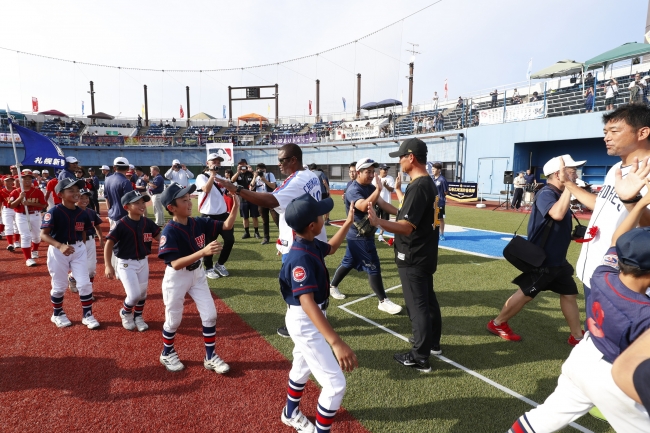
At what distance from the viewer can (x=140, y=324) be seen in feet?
15.3

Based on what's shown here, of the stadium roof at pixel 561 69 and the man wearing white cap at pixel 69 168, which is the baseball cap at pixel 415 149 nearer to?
the man wearing white cap at pixel 69 168

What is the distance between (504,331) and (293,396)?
3050 mm

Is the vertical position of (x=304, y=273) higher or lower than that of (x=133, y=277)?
higher

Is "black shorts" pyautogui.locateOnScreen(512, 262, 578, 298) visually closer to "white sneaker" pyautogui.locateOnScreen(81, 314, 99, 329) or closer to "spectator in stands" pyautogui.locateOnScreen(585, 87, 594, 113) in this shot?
"white sneaker" pyautogui.locateOnScreen(81, 314, 99, 329)

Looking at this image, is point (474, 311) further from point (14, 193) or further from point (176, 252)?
point (14, 193)

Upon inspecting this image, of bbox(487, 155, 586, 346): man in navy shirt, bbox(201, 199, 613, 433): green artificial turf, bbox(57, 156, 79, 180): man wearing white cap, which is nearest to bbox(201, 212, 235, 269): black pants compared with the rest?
bbox(201, 199, 613, 433): green artificial turf

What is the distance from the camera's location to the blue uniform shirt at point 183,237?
342 centimetres

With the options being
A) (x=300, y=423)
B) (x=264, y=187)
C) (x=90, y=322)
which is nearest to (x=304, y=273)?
(x=300, y=423)

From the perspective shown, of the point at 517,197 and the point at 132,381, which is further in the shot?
the point at 517,197

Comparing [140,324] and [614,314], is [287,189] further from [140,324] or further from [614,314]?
[140,324]

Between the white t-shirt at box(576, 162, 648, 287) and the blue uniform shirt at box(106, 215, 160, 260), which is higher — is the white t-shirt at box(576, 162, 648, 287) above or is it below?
above

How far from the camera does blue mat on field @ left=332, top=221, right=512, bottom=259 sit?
8850 mm

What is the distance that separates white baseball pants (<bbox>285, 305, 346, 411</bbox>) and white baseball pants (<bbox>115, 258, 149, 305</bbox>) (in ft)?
9.72

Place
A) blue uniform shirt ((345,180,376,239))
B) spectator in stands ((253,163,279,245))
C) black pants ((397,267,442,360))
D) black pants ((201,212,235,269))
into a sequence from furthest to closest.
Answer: spectator in stands ((253,163,279,245)) < black pants ((201,212,235,269)) < blue uniform shirt ((345,180,376,239)) < black pants ((397,267,442,360))
